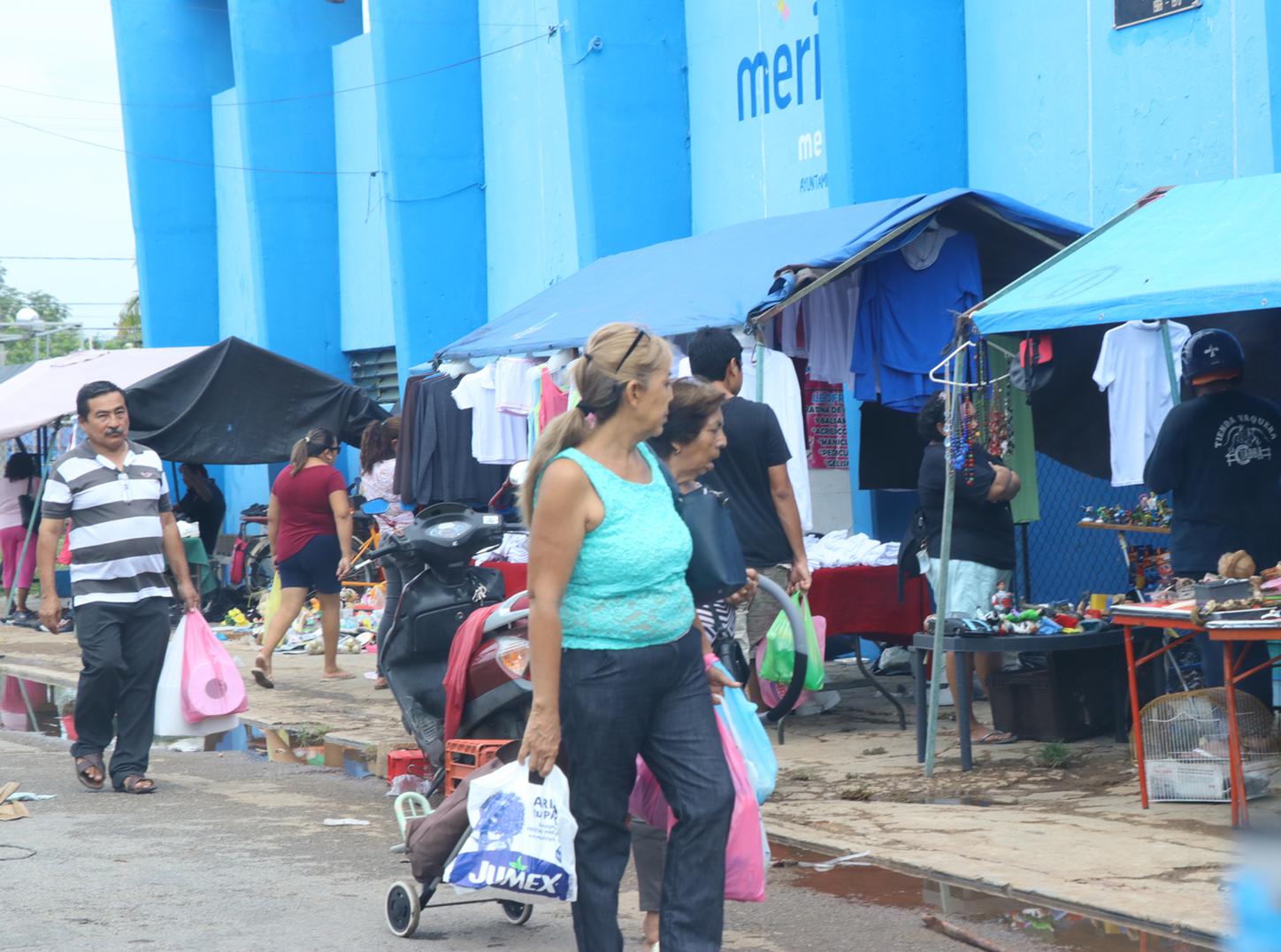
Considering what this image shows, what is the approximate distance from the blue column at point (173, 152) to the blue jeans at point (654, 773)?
20778mm

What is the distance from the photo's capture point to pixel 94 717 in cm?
863

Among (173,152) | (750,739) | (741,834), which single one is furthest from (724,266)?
(173,152)

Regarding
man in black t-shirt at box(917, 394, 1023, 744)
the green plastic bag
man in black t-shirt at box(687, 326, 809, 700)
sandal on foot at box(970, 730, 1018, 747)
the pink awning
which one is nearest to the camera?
man in black t-shirt at box(687, 326, 809, 700)

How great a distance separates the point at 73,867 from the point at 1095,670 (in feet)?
17.4

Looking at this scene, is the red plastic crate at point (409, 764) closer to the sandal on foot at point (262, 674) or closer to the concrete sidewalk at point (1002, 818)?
the concrete sidewalk at point (1002, 818)

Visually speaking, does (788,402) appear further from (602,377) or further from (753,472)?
(602,377)

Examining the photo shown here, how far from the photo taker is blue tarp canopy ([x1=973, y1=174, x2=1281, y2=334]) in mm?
6859

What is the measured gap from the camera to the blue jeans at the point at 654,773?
4461 millimetres

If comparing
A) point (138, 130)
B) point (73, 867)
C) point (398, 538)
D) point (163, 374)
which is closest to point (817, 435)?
point (398, 538)

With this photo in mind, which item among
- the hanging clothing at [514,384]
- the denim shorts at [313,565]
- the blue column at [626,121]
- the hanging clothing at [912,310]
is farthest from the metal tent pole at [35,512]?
the hanging clothing at [912,310]

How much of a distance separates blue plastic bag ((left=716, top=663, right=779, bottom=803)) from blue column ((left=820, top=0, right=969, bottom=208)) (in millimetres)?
8219

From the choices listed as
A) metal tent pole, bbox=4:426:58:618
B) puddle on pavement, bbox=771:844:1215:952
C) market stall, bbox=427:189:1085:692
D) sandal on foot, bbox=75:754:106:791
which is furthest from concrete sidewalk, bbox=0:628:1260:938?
metal tent pole, bbox=4:426:58:618

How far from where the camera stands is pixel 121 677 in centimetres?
857

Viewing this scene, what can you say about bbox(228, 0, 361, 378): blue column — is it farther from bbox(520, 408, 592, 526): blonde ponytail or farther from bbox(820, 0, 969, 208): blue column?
bbox(520, 408, 592, 526): blonde ponytail
